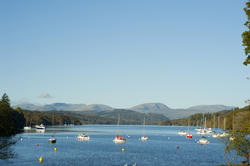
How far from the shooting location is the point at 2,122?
138 m

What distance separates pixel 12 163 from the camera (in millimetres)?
83312

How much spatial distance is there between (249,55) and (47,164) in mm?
59810

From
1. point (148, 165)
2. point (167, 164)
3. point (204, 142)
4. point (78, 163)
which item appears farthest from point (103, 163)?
point (204, 142)

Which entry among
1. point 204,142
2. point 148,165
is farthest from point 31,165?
point 204,142

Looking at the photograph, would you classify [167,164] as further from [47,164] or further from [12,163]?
[12,163]

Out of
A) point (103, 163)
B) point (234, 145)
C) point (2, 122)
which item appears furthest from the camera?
point (2, 122)

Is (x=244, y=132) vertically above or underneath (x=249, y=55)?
underneath

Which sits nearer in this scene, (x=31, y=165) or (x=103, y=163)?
(x=31, y=165)

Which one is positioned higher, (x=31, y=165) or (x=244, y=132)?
(x=244, y=132)

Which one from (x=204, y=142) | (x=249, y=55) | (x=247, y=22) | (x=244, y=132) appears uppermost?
(x=247, y=22)

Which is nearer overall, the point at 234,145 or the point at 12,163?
the point at 234,145

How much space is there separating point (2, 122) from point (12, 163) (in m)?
59.5

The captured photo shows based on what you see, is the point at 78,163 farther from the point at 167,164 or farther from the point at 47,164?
the point at 167,164

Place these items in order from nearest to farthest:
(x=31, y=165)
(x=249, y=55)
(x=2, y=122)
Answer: (x=249, y=55)
(x=31, y=165)
(x=2, y=122)
